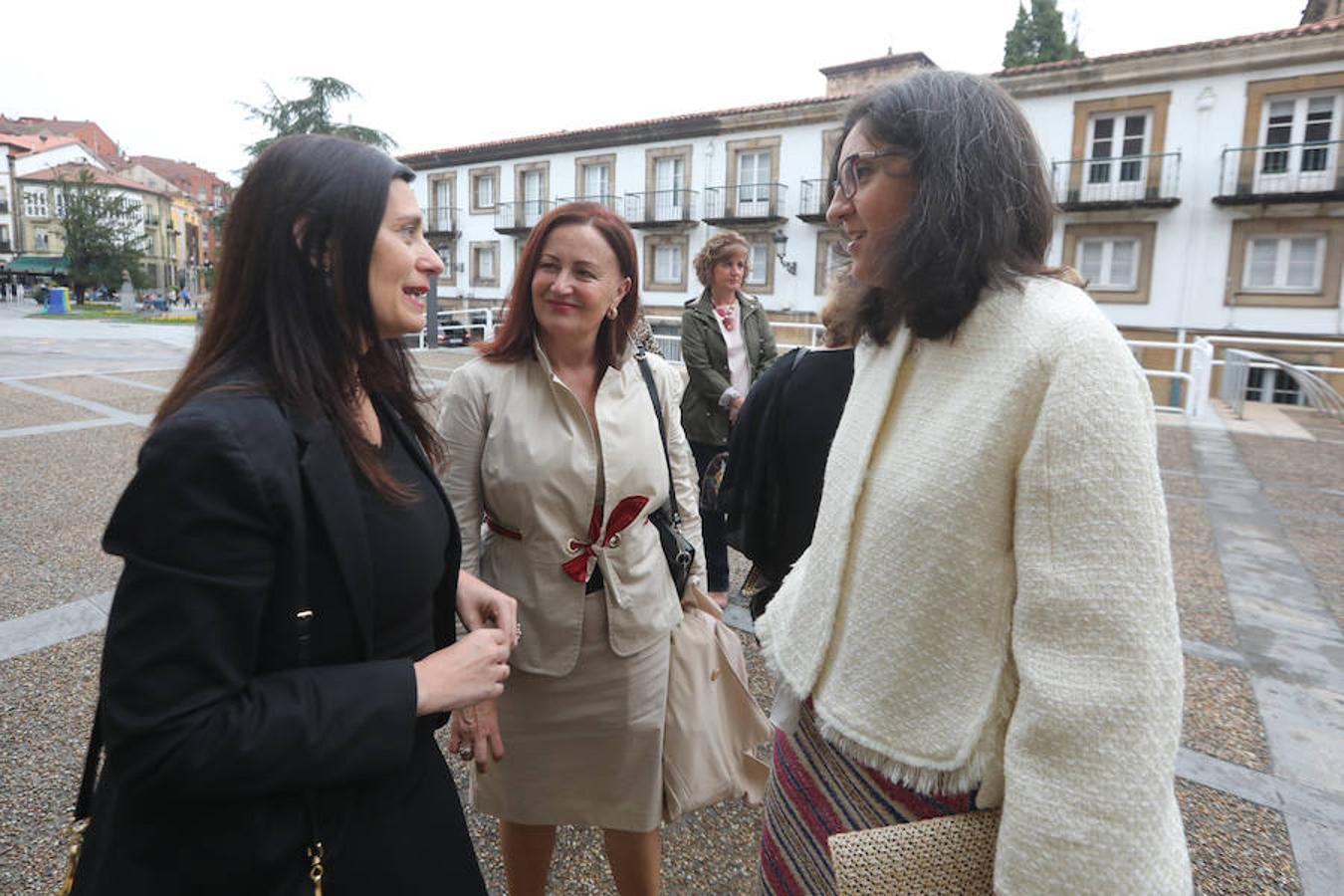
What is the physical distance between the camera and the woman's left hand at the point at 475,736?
169cm

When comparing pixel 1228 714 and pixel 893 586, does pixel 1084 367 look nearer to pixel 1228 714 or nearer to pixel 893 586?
pixel 893 586

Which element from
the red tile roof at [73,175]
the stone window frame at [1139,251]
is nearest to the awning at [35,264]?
the red tile roof at [73,175]

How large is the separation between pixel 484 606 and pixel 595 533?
404mm

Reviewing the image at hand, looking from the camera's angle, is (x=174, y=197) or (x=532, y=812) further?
(x=174, y=197)

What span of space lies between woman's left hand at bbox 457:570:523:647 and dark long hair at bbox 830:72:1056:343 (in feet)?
2.95

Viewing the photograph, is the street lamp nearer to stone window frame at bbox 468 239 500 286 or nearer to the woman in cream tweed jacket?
stone window frame at bbox 468 239 500 286

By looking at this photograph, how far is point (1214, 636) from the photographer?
3.70 meters

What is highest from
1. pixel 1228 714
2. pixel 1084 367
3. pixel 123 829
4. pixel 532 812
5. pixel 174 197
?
pixel 174 197

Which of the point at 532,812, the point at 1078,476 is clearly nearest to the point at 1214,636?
the point at 532,812

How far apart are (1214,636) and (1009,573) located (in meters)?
3.53

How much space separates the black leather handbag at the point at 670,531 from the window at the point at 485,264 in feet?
93.3

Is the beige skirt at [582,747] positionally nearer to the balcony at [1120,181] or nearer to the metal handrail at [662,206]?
the balcony at [1120,181]

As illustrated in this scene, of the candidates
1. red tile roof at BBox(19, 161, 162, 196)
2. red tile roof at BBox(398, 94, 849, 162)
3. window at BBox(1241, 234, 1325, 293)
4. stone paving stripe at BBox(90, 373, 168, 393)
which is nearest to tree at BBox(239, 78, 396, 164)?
red tile roof at BBox(398, 94, 849, 162)

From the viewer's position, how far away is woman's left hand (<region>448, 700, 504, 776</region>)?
1.69 m
